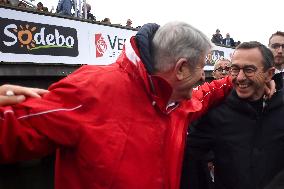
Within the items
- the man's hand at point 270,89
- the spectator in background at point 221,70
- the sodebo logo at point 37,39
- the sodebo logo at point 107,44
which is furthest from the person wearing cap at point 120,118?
the sodebo logo at point 107,44

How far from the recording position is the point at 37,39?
7184 millimetres

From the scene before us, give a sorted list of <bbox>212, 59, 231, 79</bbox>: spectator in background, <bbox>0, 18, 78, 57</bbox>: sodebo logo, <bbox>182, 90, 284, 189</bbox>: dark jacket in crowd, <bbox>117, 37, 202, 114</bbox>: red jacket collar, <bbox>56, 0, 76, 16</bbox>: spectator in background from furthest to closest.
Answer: <bbox>56, 0, 76, 16</bbox>: spectator in background < <bbox>0, 18, 78, 57</bbox>: sodebo logo < <bbox>212, 59, 231, 79</bbox>: spectator in background < <bbox>182, 90, 284, 189</bbox>: dark jacket in crowd < <bbox>117, 37, 202, 114</bbox>: red jacket collar

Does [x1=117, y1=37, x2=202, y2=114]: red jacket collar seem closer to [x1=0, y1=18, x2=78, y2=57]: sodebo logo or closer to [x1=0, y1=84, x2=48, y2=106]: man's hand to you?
[x1=0, y1=84, x2=48, y2=106]: man's hand

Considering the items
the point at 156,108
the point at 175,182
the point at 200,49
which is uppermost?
the point at 200,49

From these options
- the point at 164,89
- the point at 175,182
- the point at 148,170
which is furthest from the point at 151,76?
the point at 175,182

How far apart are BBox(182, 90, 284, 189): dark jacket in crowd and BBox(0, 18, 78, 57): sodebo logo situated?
16.5ft

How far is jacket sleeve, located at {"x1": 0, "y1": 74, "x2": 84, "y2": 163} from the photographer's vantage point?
4.90ft

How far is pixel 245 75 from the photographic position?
2.47m

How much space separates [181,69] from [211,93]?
774 millimetres

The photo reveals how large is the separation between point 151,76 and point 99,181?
533 millimetres

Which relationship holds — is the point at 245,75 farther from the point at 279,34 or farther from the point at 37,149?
the point at 279,34

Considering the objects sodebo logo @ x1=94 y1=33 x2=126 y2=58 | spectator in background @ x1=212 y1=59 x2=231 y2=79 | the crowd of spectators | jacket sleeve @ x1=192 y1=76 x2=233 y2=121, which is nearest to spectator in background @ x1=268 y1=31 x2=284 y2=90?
spectator in background @ x1=212 y1=59 x2=231 y2=79

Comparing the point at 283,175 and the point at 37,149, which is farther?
the point at 283,175

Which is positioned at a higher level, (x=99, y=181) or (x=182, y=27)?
(x=182, y=27)
